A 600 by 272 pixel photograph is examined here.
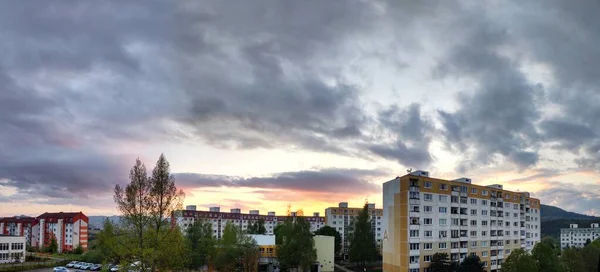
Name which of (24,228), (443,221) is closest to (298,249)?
(443,221)

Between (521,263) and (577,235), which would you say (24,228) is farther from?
(577,235)

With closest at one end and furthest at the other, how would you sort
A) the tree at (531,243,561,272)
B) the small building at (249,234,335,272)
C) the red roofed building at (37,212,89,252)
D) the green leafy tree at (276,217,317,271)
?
1. the tree at (531,243,561,272)
2. the green leafy tree at (276,217,317,271)
3. the small building at (249,234,335,272)
4. the red roofed building at (37,212,89,252)

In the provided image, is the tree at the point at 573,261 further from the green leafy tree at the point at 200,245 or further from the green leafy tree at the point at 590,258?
the green leafy tree at the point at 200,245

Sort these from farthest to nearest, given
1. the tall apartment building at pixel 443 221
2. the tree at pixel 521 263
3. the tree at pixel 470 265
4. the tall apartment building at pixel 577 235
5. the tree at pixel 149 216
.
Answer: the tall apartment building at pixel 577 235
the tall apartment building at pixel 443 221
the tree at pixel 470 265
the tree at pixel 521 263
the tree at pixel 149 216

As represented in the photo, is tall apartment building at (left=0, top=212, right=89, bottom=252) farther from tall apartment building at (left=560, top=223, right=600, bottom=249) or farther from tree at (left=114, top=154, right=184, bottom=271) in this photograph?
tall apartment building at (left=560, top=223, right=600, bottom=249)

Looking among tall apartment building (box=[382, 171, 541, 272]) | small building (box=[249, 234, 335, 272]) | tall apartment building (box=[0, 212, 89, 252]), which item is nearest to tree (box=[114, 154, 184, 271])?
tall apartment building (box=[382, 171, 541, 272])

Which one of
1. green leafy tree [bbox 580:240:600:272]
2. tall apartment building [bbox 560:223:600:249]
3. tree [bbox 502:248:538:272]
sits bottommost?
tall apartment building [bbox 560:223:600:249]

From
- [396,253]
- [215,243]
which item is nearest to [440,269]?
[396,253]

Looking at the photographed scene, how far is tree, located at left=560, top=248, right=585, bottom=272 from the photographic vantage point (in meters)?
40.7

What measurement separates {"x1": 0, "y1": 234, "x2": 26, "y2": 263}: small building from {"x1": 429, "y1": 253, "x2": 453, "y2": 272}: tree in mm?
49205

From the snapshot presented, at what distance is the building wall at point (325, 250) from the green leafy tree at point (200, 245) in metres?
13.4

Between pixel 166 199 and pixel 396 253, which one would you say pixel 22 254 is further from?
pixel 166 199

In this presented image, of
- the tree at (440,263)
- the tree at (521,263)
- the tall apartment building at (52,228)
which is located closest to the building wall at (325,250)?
the tree at (440,263)

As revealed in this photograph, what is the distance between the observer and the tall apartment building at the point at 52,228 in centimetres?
9206
